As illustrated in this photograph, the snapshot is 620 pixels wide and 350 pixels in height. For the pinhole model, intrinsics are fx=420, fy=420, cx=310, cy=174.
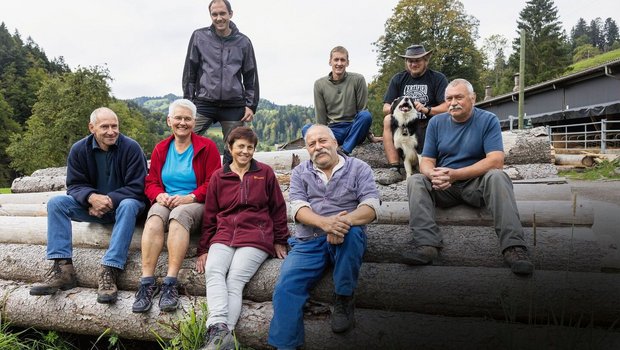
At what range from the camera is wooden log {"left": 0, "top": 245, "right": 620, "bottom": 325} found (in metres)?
2.62

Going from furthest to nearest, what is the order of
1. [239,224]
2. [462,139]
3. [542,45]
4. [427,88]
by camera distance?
[542,45] < [427,88] < [462,139] < [239,224]

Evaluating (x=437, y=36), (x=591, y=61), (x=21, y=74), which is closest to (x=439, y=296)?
(x=437, y=36)

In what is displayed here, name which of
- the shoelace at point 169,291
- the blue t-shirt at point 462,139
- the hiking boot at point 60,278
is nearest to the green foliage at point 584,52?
the blue t-shirt at point 462,139

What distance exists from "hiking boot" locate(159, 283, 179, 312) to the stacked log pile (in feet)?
0.27

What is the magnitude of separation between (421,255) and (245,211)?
139 centimetres

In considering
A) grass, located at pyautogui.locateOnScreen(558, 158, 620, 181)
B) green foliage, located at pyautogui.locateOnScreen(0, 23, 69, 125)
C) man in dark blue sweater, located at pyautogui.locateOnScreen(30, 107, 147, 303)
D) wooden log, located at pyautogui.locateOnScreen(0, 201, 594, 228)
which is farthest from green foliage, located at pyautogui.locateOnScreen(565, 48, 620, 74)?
green foliage, located at pyautogui.locateOnScreen(0, 23, 69, 125)

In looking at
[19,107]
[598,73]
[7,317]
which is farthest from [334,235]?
[19,107]

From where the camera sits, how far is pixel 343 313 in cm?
278

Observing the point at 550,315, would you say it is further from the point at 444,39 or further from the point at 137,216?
the point at 444,39

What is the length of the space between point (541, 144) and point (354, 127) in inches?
97.2

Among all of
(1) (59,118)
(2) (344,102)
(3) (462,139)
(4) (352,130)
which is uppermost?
(1) (59,118)

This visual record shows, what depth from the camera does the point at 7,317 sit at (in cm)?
372

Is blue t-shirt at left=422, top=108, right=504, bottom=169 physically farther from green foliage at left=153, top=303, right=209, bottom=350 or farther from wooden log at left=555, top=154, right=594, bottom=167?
wooden log at left=555, top=154, right=594, bottom=167

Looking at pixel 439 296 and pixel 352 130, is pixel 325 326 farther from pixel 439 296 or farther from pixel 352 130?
pixel 352 130
